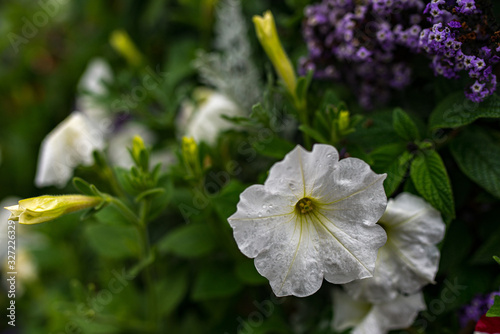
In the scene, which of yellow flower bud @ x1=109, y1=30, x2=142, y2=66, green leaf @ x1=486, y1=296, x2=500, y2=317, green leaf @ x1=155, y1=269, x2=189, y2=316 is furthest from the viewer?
yellow flower bud @ x1=109, y1=30, x2=142, y2=66

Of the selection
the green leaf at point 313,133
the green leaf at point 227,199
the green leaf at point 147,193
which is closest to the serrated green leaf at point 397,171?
the green leaf at point 313,133

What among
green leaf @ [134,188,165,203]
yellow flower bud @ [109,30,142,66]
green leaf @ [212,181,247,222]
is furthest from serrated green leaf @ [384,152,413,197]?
yellow flower bud @ [109,30,142,66]

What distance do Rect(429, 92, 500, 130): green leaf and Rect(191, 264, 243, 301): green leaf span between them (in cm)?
46

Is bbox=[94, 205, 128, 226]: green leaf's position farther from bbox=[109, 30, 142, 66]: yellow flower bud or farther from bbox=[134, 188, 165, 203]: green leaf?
bbox=[109, 30, 142, 66]: yellow flower bud

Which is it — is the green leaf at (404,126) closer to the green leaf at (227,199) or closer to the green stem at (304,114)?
the green stem at (304,114)

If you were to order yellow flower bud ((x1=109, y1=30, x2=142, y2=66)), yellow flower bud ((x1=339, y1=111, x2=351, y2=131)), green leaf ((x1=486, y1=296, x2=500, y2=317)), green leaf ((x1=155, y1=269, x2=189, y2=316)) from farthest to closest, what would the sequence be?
yellow flower bud ((x1=109, y1=30, x2=142, y2=66)) → green leaf ((x1=155, y1=269, x2=189, y2=316)) → yellow flower bud ((x1=339, y1=111, x2=351, y2=131)) → green leaf ((x1=486, y1=296, x2=500, y2=317))

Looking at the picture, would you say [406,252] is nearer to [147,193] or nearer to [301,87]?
[301,87]

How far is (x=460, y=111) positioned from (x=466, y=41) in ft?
0.35

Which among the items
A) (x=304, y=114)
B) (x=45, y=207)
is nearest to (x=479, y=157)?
(x=304, y=114)

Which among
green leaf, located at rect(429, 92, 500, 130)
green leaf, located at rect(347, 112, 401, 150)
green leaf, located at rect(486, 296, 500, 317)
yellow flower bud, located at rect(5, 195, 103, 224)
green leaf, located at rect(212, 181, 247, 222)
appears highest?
yellow flower bud, located at rect(5, 195, 103, 224)

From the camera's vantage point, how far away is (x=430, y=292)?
771 millimetres

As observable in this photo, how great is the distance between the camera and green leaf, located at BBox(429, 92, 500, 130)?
612mm

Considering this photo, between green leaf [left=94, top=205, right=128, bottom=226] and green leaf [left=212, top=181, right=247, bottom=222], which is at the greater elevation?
green leaf [left=94, top=205, right=128, bottom=226]

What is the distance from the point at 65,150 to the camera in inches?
36.9
